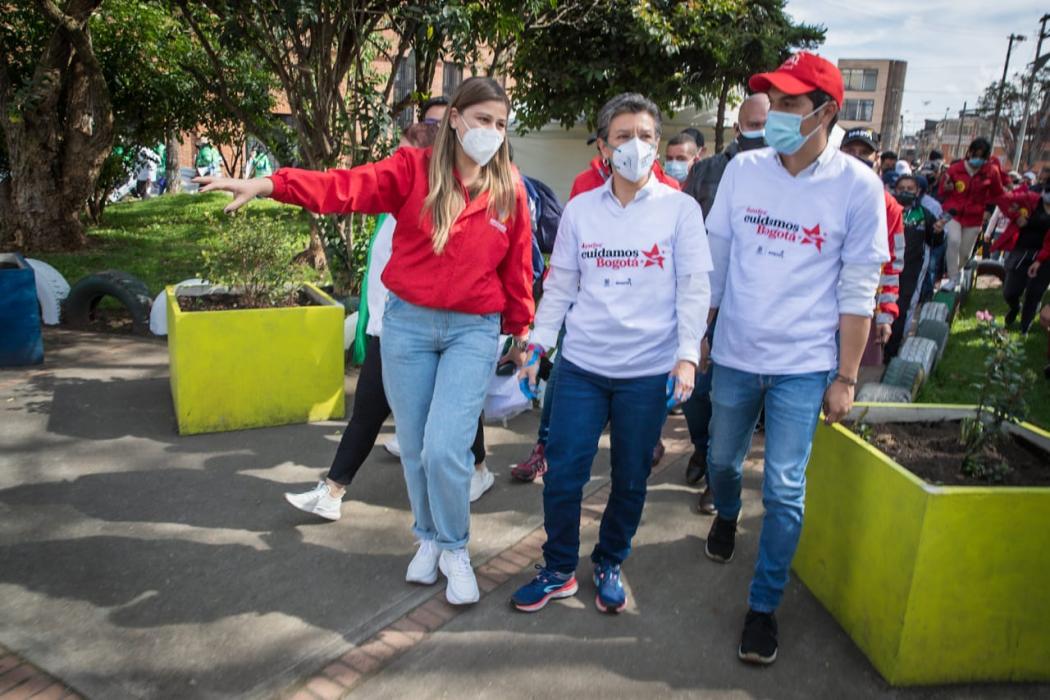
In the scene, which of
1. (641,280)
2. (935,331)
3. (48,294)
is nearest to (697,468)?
(641,280)

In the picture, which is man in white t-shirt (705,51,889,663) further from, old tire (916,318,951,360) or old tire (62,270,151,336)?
old tire (62,270,151,336)

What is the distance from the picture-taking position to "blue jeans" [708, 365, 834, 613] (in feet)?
10.1

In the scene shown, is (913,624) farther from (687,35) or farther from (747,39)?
(747,39)

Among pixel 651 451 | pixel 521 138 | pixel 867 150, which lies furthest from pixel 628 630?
pixel 521 138

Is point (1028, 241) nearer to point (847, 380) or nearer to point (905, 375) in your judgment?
point (905, 375)

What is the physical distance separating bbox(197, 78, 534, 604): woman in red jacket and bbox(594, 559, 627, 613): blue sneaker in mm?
511

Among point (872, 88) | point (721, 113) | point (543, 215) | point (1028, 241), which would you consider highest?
point (872, 88)

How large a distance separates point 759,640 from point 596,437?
3.10 feet

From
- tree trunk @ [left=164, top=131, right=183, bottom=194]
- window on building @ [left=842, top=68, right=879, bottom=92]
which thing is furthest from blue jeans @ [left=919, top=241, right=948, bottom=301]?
window on building @ [left=842, top=68, right=879, bottom=92]

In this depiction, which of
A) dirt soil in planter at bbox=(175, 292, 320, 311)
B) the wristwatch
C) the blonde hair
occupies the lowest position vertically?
dirt soil in planter at bbox=(175, 292, 320, 311)

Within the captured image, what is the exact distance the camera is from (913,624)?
2.92 metres

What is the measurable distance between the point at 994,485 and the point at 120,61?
47.7 ft

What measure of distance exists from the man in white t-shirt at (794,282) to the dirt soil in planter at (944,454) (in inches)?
16.4

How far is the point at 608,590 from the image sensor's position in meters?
3.44
